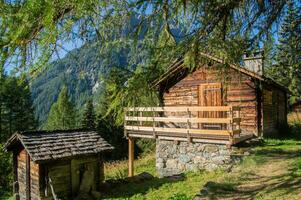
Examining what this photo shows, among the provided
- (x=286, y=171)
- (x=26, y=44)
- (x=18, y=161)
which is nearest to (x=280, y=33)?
(x=26, y=44)

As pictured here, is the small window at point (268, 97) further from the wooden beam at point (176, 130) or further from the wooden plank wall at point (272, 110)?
the wooden beam at point (176, 130)

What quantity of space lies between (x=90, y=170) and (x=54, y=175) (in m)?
1.61

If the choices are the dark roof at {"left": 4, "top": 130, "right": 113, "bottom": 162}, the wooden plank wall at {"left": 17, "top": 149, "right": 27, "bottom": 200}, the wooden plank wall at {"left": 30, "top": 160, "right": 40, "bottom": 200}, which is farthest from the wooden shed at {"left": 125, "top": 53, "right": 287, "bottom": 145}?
the wooden plank wall at {"left": 17, "top": 149, "right": 27, "bottom": 200}

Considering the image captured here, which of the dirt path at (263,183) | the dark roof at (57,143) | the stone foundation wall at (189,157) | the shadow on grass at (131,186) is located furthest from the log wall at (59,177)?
the dirt path at (263,183)

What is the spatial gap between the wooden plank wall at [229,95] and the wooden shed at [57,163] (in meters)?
6.47

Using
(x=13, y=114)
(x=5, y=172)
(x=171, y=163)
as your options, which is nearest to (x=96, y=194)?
(x=171, y=163)

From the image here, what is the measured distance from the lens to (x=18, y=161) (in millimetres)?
14898

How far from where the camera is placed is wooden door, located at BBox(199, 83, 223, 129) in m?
17.9

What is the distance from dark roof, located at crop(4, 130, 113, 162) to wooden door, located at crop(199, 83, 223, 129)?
21.5 feet

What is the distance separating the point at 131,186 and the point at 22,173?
4.98m

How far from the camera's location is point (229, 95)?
17.7 m

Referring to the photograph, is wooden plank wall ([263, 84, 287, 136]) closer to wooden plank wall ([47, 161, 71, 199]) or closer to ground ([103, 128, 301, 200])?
ground ([103, 128, 301, 200])

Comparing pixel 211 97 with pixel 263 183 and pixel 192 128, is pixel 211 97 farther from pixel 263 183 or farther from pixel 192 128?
pixel 263 183

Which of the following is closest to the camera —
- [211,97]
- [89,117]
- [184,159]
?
[184,159]
